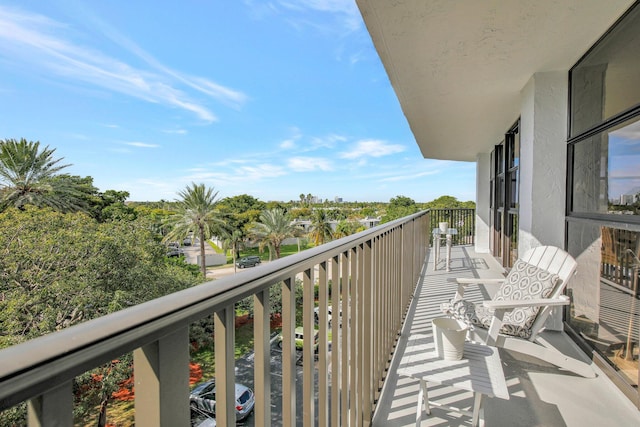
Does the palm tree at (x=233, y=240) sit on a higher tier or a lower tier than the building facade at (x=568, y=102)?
lower

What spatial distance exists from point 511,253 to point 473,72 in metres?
3.12

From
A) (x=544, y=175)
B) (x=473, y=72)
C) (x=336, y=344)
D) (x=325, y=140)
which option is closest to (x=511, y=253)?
(x=544, y=175)

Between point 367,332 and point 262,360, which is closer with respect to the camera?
point 262,360

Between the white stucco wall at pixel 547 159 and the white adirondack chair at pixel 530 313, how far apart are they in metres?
0.48

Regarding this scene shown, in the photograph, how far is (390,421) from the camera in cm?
176

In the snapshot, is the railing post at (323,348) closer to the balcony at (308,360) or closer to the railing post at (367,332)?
the balcony at (308,360)

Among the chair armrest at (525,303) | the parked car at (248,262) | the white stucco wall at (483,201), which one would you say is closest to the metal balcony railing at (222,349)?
the chair armrest at (525,303)

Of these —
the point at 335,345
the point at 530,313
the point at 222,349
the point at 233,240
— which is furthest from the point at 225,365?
the point at 233,240

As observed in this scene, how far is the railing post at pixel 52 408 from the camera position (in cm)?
32

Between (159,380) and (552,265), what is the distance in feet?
9.36

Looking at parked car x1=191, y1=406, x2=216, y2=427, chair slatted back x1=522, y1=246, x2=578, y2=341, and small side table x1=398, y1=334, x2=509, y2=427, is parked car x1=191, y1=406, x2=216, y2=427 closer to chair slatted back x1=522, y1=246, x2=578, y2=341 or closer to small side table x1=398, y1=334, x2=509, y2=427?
small side table x1=398, y1=334, x2=509, y2=427

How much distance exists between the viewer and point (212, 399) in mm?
693

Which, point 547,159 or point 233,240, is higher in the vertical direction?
point 547,159

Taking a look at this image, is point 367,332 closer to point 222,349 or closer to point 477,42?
point 222,349
